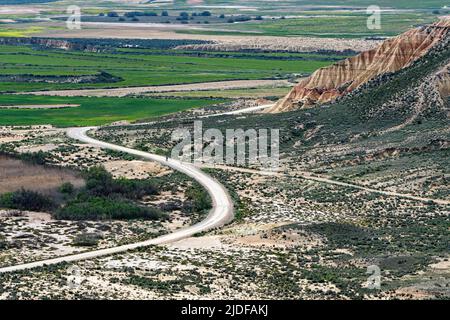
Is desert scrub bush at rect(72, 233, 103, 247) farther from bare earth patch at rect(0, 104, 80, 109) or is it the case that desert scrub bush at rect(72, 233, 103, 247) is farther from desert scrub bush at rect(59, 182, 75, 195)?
bare earth patch at rect(0, 104, 80, 109)

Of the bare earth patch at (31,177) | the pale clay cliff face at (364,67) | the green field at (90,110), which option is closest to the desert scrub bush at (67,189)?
the bare earth patch at (31,177)

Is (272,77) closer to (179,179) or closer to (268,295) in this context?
(179,179)

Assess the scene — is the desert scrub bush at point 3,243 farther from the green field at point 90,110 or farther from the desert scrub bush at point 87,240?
the green field at point 90,110

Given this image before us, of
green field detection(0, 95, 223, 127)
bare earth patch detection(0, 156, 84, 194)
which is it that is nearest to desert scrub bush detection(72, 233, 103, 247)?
bare earth patch detection(0, 156, 84, 194)

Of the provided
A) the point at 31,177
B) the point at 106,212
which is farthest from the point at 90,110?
the point at 106,212

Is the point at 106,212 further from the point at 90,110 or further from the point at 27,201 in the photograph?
the point at 90,110

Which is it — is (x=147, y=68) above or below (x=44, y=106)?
below
